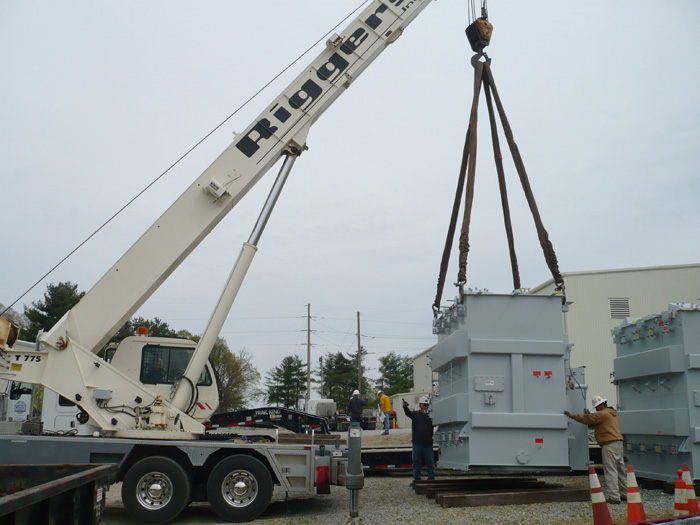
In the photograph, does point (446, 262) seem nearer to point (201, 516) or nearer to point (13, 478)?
point (201, 516)

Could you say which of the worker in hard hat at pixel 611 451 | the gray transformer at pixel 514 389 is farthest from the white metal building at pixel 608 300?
the gray transformer at pixel 514 389

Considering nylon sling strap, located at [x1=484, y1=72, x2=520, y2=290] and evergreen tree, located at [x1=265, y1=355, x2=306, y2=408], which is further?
evergreen tree, located at [x1=265, y1=355, x2=306, y2=408]

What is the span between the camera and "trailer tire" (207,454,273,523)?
8.91 m

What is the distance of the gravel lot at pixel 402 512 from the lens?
A: 324 inches

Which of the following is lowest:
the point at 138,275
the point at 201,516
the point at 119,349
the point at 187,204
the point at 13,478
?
the point at 201,516

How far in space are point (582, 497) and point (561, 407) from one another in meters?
1.41

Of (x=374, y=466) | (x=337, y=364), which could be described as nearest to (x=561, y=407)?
(x=374, y=466)

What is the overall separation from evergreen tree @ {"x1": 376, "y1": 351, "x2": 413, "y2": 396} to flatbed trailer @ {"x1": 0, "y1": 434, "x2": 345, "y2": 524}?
66.8 metres

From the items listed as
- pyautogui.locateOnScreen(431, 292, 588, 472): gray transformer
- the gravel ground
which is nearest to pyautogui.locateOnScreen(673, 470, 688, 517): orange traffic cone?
the gravel ground

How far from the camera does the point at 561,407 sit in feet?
30.0

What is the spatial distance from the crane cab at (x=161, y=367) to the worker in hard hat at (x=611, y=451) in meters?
5.47

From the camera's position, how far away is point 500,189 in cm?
1141

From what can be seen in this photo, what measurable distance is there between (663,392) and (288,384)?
62.2 meters

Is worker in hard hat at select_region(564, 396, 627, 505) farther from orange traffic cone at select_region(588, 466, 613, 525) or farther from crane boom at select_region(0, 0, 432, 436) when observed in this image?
crane boom at select_region(0, 0, 432, 436)
